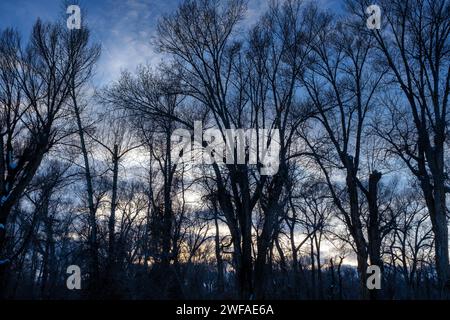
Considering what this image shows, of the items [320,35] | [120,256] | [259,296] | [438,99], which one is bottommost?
[259,296]

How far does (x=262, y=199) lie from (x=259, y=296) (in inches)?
144

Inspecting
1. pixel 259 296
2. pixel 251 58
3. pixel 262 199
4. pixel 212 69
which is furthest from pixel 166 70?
pixel 259 296

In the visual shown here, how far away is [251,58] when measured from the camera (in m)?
15.1

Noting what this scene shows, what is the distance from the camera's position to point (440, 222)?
12.8 metres

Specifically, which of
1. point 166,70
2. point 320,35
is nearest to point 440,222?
point 320,35

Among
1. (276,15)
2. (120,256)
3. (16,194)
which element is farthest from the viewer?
(120,256)

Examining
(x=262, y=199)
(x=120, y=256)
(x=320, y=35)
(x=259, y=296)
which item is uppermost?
(x=320, y=35)

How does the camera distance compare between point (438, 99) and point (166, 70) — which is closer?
point (438, 99)

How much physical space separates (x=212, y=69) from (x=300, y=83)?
3.73m

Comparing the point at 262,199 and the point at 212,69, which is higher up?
the point at 212,69
